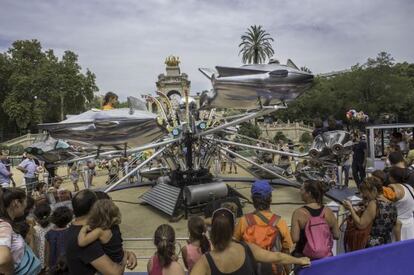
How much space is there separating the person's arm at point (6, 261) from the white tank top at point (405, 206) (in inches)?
166

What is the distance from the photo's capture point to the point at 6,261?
2775 mm

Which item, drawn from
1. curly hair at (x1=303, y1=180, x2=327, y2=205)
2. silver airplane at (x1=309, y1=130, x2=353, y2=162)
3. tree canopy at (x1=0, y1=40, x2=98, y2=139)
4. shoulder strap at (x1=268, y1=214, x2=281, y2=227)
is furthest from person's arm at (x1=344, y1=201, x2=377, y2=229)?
tree canopy at (x1=0, y1=40, x2=98, y2=139)

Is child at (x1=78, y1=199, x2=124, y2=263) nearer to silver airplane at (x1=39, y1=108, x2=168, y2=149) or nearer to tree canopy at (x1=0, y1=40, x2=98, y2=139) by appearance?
silver airplane at (x1=39, y1=108, x2=168, y2=149)

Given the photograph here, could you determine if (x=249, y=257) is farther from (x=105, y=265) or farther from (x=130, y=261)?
(x=130, y=261)

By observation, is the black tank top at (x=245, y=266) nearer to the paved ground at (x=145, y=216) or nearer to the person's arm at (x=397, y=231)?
the person's arm at (x=397, y=231)

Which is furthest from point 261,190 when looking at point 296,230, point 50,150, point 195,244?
point 50,150

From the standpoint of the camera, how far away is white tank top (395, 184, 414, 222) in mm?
4676

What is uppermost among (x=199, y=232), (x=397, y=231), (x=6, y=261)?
(x=6, y=261)

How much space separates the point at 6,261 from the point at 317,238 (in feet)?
9.09

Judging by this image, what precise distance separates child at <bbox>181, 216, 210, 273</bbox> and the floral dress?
2031mm

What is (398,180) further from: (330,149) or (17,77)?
(17,77)

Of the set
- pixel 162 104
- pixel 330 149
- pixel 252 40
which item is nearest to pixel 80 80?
pixel 252 40

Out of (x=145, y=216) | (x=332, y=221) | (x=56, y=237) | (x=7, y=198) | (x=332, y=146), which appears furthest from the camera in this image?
(x=145, y=216)

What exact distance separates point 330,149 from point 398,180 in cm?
447
